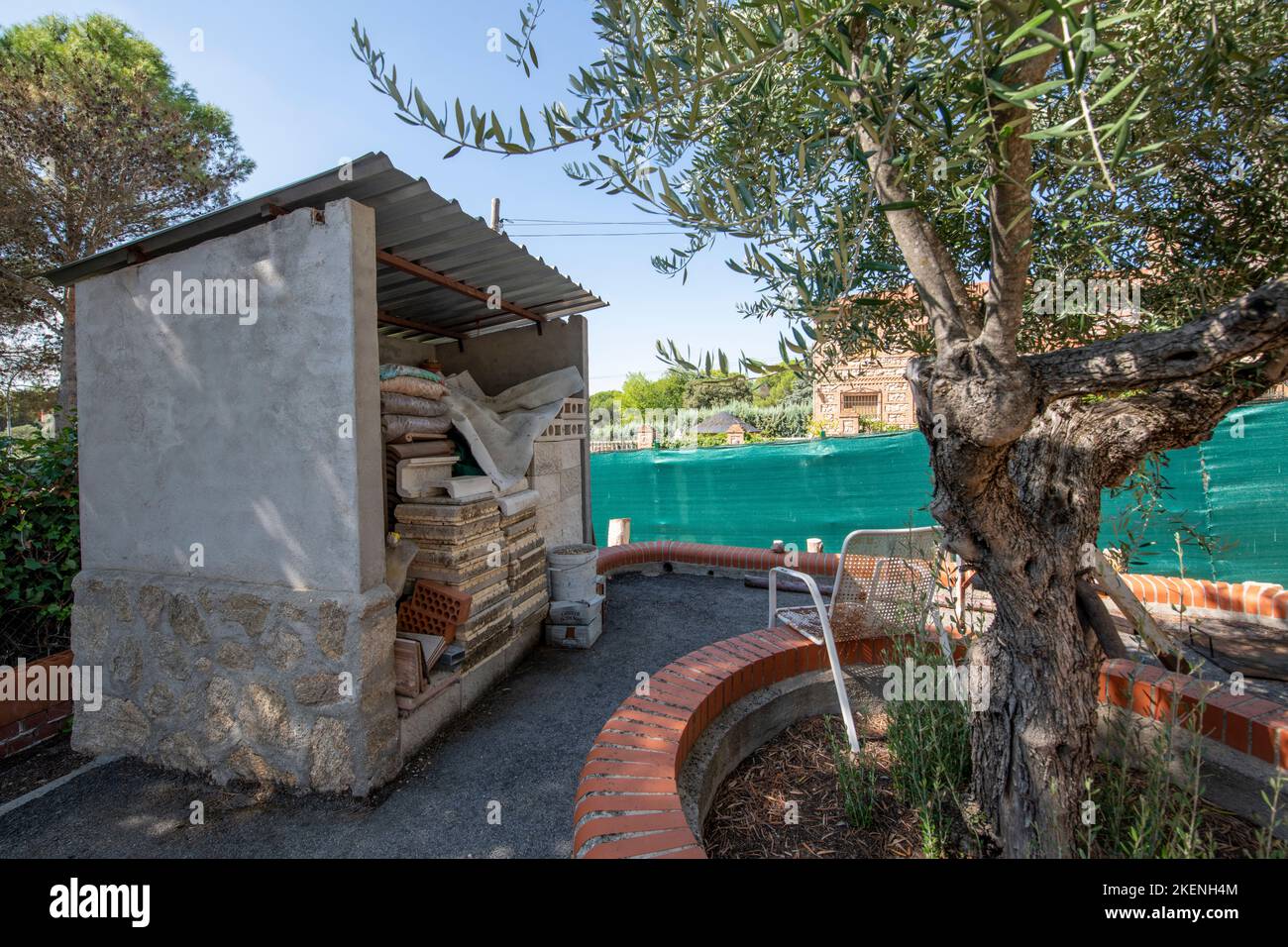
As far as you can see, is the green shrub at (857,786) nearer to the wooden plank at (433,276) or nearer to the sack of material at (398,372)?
the sack of material at (398,372)

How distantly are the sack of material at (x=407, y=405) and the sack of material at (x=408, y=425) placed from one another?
1.2 inches

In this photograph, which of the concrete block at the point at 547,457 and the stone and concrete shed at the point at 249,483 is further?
the concrete block at the point at 547,457

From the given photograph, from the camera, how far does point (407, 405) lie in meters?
4.02

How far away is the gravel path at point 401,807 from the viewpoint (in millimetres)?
2758

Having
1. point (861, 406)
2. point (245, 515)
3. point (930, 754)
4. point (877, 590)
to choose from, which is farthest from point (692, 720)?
point (861, 406)

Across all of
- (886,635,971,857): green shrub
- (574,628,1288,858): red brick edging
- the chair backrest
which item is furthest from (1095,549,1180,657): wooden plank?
the chair backrest

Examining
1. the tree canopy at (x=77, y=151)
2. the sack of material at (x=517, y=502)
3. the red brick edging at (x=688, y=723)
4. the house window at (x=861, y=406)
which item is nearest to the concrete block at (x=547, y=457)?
the sack of material at (x=517, y=502)

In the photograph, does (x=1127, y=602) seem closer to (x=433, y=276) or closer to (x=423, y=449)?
(x=423, y=449)

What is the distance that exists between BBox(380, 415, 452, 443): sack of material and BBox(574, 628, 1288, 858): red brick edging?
2399mm

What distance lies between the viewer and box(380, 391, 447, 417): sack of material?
3865mm

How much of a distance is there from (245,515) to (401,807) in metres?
1.82

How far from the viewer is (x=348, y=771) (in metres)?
3.09
